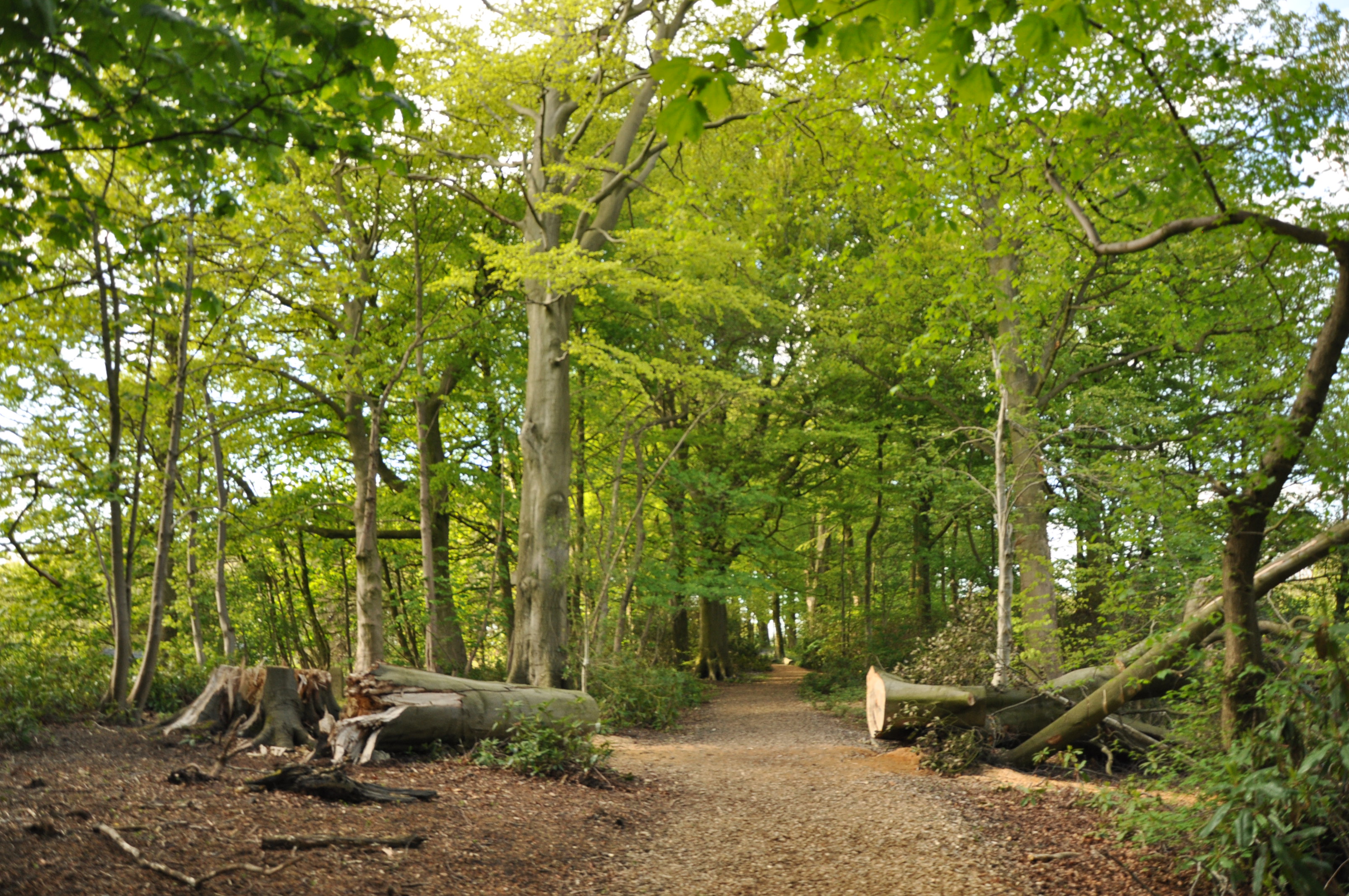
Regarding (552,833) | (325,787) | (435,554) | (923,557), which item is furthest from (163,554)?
(923,557)

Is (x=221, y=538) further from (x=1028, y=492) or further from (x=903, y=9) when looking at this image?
(x=1028, y=492)

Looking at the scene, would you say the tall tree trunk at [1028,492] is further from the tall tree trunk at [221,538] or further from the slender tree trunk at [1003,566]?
the tall tree trunk at [221,538]

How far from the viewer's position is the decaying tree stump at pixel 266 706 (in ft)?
24.4

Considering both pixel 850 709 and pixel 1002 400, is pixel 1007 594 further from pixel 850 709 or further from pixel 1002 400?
pixel 850 709

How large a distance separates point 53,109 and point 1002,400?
885cm

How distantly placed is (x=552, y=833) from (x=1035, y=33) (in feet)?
16.9

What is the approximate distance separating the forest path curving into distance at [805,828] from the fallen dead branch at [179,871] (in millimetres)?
1869

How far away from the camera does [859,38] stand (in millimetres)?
2564

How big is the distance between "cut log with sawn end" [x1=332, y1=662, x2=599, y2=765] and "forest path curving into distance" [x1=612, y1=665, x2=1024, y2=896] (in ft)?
4.13

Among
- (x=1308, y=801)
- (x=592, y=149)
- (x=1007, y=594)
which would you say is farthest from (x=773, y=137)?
(x=1308, y=801)

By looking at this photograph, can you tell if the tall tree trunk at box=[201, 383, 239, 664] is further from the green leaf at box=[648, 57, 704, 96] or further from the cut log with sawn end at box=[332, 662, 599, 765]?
the green leaf at box=[648, 57, 704, 96]

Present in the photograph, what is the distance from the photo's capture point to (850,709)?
13.3 meters

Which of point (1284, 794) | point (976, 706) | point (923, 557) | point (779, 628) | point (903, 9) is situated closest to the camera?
point (903, 9)

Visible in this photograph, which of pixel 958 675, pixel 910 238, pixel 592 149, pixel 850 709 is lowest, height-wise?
pixel 850 709
